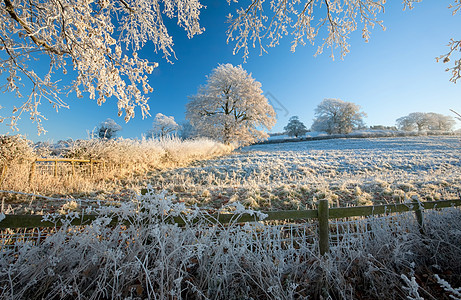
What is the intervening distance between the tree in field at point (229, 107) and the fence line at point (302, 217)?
1845cm

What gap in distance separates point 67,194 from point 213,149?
42.9 ft

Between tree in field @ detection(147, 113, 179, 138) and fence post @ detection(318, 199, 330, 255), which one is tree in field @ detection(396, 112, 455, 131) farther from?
fence post @ detection(318, 199, 330, 255)

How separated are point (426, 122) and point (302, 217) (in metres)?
63.6

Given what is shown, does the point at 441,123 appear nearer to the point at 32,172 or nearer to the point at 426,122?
the point at 426,122

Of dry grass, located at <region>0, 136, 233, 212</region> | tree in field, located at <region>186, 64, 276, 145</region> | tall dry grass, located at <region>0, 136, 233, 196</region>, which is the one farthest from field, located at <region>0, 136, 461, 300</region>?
tree in field, located at <region>186, 64, 276, 145</region>

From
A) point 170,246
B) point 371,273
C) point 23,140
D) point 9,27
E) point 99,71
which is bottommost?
point 371,273

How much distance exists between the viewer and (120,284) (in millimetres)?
1824

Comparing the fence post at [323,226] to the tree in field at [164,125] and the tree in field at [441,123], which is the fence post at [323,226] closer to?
the tree in field at [164,125]

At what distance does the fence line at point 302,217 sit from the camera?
1.90 metres

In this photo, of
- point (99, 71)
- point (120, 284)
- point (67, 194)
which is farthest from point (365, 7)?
point (67, 194)

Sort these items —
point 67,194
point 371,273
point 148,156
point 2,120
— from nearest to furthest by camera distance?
point 371,273 → point 2,120 → point 67,194 → point 148,156

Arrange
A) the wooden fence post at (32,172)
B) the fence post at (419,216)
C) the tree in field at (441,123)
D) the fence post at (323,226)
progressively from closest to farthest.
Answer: the fence post at (323,226)
the fence post at (419,216)
the wooden fence post at (32,172)
the tree in field at (441,123)

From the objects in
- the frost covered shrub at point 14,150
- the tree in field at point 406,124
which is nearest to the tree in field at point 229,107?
the frost covered shrub at point 14,150

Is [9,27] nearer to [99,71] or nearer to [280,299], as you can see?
[99,71]
